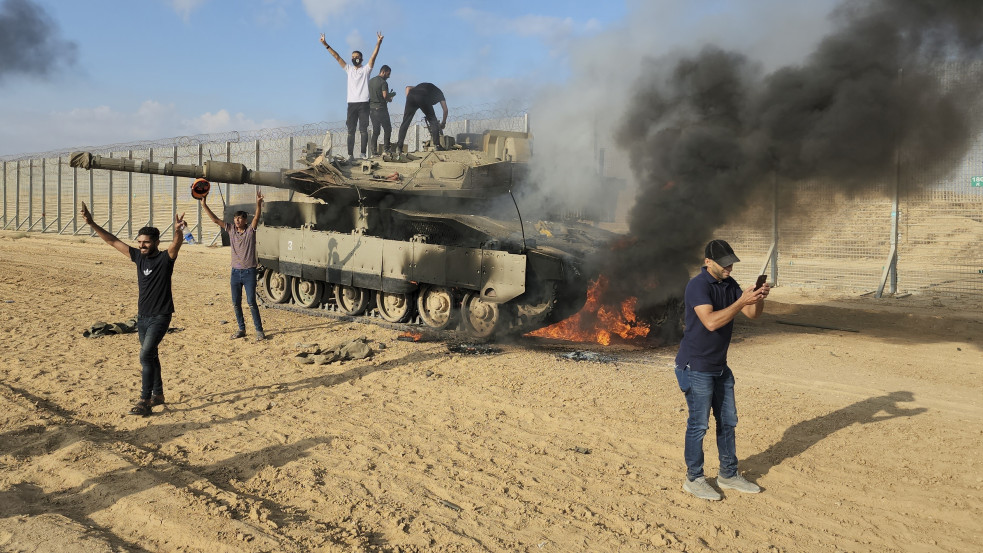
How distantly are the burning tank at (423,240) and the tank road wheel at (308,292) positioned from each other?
20 mm

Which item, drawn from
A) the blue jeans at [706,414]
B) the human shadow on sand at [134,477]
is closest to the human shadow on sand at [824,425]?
the blue jeans at [706,414]

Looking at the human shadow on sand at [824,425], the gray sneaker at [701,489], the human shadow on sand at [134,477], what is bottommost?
the human shadow on sand at [134,477]

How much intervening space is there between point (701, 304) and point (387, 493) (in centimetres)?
236

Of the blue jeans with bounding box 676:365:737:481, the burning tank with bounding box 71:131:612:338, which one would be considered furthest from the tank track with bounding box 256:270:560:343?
the blue jeans with bounding box 676:365:737:481

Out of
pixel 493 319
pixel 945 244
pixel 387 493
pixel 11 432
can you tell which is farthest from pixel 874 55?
pixel 945 244

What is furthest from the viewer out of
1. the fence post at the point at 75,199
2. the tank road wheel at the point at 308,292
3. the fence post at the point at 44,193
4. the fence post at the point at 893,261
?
the fence post at the point at 44,193

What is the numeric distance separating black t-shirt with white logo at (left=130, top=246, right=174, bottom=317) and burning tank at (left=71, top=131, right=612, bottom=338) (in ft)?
14.5

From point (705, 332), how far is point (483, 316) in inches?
237

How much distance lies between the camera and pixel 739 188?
9.34 meters

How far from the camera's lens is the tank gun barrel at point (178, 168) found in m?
12.0

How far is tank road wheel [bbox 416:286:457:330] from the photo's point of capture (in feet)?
37.1

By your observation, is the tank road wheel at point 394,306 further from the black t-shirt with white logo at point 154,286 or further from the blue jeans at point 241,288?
the black t-shirt with white logo at point 154,286

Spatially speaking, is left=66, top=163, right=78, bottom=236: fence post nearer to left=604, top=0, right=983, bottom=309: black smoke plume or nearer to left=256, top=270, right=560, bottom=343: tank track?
left=256, top=270, right=560, bottom=343: tank track

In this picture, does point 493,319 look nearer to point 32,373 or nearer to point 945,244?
point 32,373
